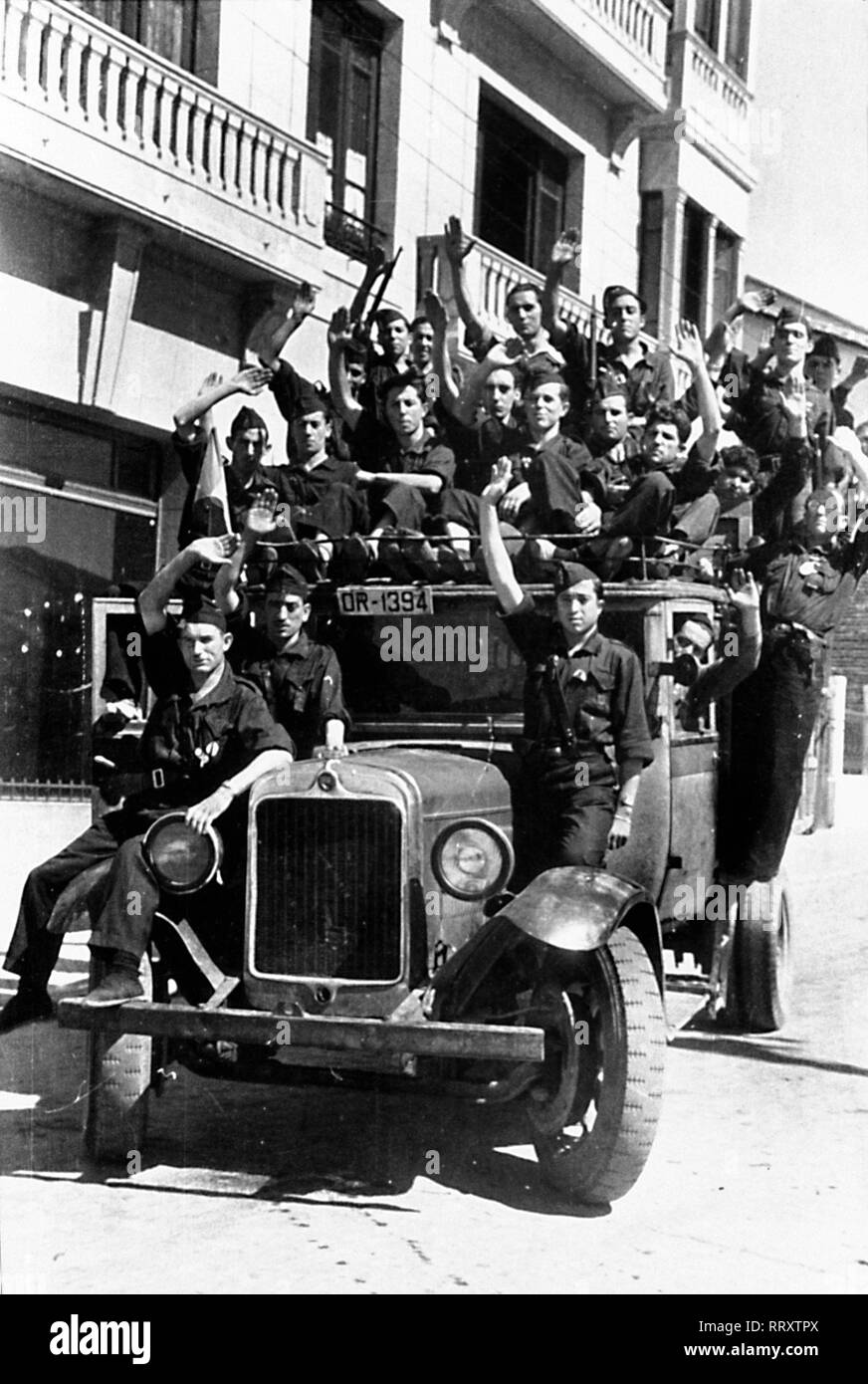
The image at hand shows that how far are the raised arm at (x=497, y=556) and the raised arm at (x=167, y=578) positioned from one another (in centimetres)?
97

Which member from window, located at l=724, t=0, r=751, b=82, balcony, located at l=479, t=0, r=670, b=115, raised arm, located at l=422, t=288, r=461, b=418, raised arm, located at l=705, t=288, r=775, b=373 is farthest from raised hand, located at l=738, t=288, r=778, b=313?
balcony, located at l=479, t=0, r=670, b=115

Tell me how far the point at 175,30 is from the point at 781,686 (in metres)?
5.62

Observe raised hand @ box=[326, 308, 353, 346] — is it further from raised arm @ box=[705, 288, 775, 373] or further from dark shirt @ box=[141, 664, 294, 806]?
dark shirt @ box=[141, 664, 294, 806]

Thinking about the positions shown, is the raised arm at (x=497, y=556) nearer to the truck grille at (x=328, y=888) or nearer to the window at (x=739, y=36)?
the truck grille at (x=328, y=888)

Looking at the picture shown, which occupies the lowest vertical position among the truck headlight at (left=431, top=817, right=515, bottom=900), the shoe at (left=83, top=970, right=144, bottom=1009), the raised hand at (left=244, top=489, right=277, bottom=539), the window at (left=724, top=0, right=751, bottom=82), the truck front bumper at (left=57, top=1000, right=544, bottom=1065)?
the truck front bumper at (left=57, top=1000, right=544, bottom=1065)

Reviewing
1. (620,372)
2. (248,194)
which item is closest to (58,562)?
(248,194)

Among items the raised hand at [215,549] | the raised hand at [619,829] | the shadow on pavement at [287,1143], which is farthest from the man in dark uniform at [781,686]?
the raised hand at [215,549]

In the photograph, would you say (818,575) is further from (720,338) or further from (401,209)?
(401,209)

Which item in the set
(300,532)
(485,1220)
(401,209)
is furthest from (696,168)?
(485,1220)

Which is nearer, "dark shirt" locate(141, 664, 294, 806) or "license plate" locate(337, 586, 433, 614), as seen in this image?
"dark shirt" locate(141, 664, 294, 806)

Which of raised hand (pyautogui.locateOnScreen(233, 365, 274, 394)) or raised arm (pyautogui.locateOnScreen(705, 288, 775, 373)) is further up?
raised arm (pyautogui.locateOnScreen(705, 288, 775, 373))

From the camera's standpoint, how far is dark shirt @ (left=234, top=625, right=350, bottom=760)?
20.4 feet

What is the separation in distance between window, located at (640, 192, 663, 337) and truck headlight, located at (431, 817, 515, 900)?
657 cm

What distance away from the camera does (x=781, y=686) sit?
7430 mm
